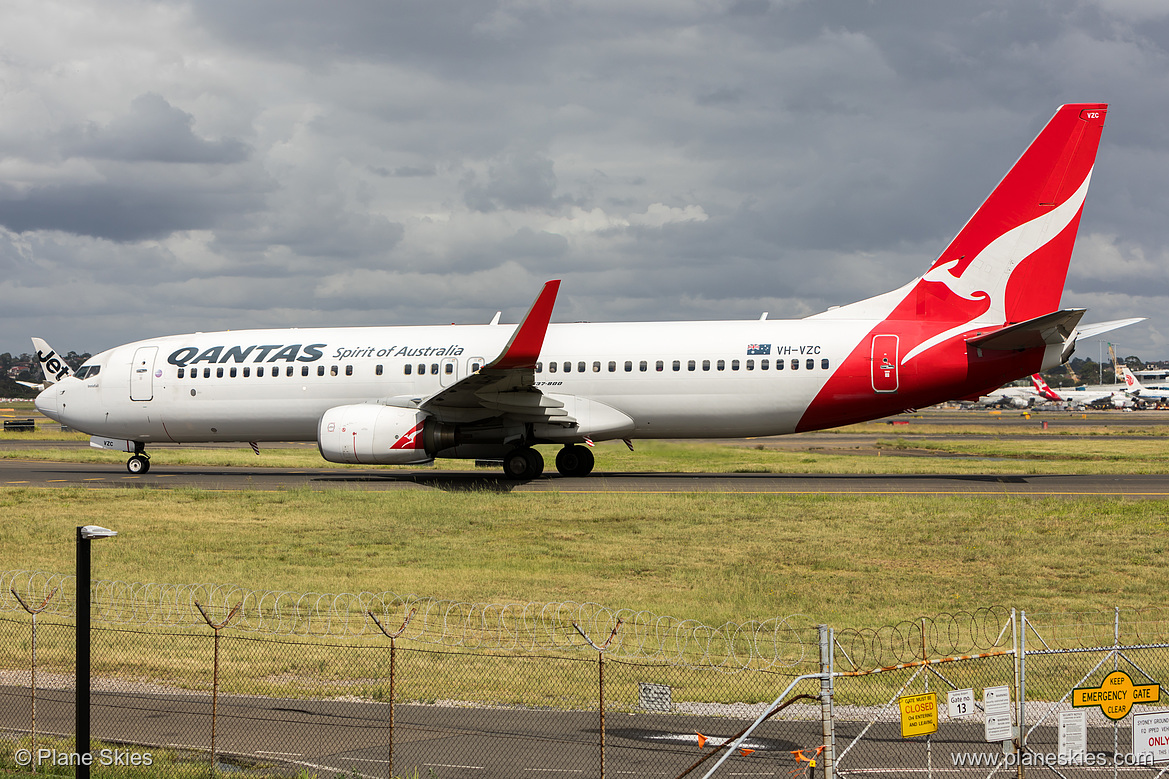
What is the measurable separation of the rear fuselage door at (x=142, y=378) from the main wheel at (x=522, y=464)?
11.9 meters

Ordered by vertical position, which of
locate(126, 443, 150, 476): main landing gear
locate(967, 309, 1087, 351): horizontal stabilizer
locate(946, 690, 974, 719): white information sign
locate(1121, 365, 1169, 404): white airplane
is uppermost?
locate(1121, 365, 1169, 404): white airplane

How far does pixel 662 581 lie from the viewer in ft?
54.8

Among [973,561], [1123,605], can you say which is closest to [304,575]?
[973,561]

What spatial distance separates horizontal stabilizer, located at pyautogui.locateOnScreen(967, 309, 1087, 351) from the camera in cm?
2517

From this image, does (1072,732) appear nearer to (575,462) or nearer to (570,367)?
(570,367)

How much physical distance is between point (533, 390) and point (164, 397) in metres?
12.6

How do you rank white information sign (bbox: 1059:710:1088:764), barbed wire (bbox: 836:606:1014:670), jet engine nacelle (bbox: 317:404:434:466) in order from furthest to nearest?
jet engine nacelle (bbox: 317:404:434:466) → barbed wire (bbox: 836:606:1014:670) → white information sign (bbox: 1059:710:1088:764)

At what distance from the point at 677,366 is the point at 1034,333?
9.30 m

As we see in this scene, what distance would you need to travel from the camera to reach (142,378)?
107 ft

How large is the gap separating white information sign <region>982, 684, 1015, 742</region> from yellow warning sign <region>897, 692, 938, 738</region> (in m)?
0.67

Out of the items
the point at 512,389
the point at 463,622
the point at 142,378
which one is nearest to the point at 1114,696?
the point at 463,622

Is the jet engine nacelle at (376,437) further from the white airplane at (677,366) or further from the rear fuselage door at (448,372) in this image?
the rear fuselage door at (448,372)

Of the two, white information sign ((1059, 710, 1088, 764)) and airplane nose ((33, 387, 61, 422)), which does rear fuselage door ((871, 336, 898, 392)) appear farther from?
airplane nose ((33, 387, 61, 422))

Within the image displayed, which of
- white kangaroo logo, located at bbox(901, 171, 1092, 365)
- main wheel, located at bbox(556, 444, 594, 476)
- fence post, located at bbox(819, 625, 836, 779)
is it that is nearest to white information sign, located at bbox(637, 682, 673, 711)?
fence post, located at bbox(819, 625, 836, 779)
